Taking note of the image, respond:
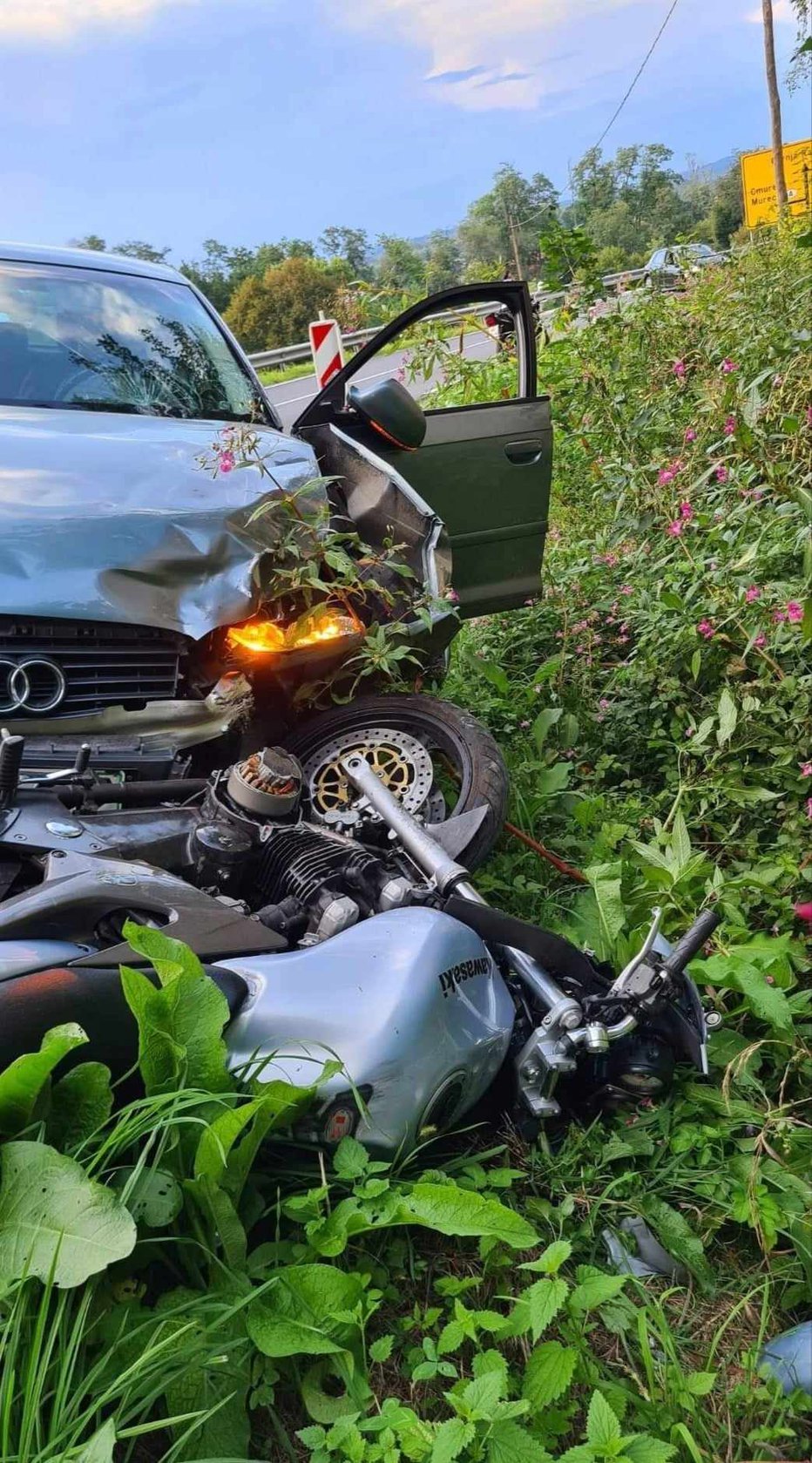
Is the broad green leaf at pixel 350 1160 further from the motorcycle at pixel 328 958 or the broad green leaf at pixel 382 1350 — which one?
the broad green leaf at pixel 382 1350

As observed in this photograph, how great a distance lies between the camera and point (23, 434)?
2.65 meters

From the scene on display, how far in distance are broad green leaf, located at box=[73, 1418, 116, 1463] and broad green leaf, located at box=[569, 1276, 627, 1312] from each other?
0.77 meters

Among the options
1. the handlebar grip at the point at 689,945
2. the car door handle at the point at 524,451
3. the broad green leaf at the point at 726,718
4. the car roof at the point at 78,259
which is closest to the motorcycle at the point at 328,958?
the handlebar grip at the point at 689,945

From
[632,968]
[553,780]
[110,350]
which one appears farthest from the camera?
[553,780]

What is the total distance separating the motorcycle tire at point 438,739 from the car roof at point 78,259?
1.99 m

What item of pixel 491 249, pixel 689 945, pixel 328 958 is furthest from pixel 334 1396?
pixel 491 249

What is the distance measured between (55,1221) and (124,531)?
1.50m

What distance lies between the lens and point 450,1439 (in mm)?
1403

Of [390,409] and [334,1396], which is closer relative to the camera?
[334,1396]

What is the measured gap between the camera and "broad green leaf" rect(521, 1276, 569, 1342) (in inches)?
63.0

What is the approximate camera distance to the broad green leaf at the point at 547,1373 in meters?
1.54

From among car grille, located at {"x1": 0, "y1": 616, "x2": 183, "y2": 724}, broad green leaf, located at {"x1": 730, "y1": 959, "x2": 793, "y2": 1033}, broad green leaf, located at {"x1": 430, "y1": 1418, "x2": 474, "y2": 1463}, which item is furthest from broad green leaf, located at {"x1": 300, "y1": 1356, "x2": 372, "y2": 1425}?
car grille, located at {"x1": 0, "y1": 616, "x2": 183, "y2": 724}

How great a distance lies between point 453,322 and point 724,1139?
4.23 m

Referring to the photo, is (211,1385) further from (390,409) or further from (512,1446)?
(390,409)
